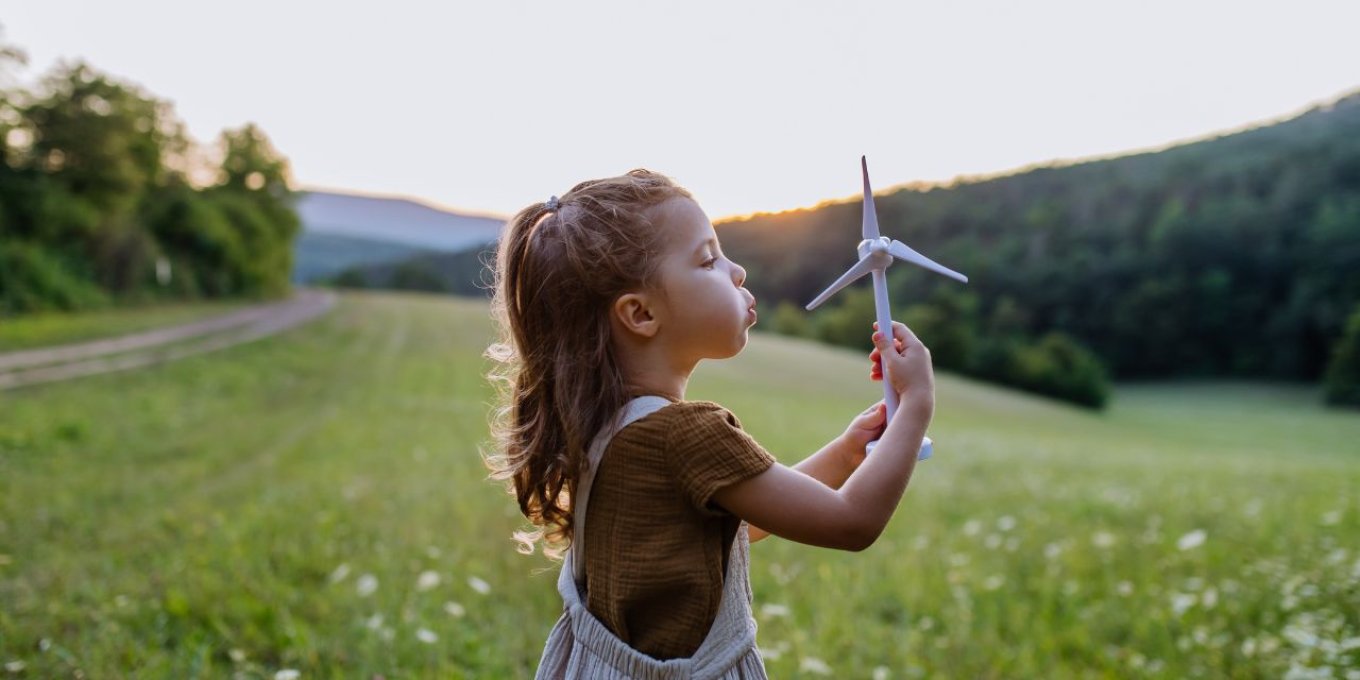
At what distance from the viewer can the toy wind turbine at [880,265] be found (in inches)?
64.8

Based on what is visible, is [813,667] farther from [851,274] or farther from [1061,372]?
[1061,372]

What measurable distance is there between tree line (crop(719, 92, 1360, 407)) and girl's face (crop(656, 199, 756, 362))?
36212 mm

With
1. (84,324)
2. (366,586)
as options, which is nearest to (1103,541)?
(366,586)

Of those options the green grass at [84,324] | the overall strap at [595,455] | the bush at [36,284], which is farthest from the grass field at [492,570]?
the bush at [36,284]

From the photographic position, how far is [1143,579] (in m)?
4.90

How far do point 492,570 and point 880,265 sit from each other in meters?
3.74

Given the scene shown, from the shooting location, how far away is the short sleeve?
1.57 meters

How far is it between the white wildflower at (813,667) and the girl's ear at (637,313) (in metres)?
2.02

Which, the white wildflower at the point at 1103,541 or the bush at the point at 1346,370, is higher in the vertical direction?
the white wildflower at the point at 1103,541

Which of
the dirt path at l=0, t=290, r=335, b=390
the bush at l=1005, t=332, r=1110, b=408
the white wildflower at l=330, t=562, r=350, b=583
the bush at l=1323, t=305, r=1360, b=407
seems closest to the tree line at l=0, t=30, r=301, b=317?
the dirt path at l=0, t=290, r=335, b=390

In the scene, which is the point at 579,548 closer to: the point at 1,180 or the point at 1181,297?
the point at 1,180

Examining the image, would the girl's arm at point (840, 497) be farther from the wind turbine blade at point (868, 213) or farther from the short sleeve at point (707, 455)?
the wind turbine blade at point (868, 213)

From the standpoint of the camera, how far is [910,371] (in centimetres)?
164

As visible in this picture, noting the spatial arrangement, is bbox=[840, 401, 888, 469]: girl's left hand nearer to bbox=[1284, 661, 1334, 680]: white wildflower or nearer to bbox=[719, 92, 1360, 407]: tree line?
bbox=[1284, 661, 1334, 680]: white wildflower
